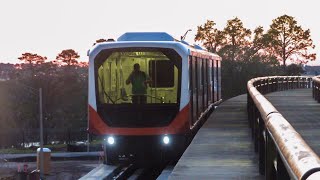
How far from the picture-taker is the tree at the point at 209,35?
95625 millimetres

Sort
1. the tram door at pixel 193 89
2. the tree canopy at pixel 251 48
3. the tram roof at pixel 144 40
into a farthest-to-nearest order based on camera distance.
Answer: the tree canopy at pixel 251 48
the tram door at pixel 193 89
the tram roof at pixel 144 40

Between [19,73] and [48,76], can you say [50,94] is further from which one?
[19,73]

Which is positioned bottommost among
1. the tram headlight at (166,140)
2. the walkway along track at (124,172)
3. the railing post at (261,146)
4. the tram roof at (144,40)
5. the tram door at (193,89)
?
the walkway along track at (124,172)

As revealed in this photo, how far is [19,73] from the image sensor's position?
505 ft

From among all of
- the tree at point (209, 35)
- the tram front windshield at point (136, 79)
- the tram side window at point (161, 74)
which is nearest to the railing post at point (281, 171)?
the tram front windshield at point (136, 79)

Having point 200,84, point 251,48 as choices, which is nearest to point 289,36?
point 251,48

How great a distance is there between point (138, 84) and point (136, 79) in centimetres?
14

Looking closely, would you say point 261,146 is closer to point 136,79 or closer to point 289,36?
point 136,79

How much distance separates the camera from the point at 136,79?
17.9m

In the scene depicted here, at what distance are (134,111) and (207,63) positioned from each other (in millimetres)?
7051

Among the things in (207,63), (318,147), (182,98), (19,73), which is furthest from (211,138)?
(19,73)

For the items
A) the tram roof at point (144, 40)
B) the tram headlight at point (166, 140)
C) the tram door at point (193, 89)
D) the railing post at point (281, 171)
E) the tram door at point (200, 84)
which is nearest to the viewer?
the railing post at point (281, 171)

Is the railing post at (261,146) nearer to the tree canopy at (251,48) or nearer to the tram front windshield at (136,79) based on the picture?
the tram front windshield at (136,79)

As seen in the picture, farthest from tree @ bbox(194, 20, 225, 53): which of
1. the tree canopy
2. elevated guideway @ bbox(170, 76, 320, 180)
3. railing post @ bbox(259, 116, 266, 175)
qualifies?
railing post @ bbox(259, 116, 266, 175)
